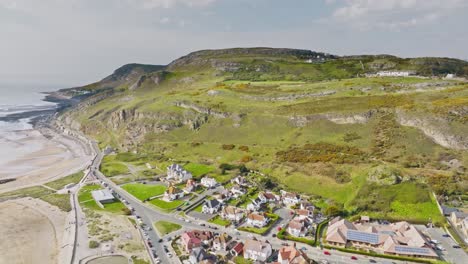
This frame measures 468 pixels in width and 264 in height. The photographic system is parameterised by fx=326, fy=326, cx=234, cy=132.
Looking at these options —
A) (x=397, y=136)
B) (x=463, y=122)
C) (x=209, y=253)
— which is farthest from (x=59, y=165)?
(x=463, y=122)

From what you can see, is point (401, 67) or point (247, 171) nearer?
point (247, 171)

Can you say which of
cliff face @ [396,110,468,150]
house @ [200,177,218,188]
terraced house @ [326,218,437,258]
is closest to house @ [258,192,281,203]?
house @ [200,177,218,188]

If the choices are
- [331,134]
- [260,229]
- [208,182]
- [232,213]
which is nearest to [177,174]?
[208,182]

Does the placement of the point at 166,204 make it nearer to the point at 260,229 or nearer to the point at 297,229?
the point at 260,229

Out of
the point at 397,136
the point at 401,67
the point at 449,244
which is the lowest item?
A: the point at 449,244

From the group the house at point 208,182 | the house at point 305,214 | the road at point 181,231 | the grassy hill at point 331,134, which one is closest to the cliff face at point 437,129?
the grassy hill at point 331,134

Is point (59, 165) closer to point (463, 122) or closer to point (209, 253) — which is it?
point (209, 253)
